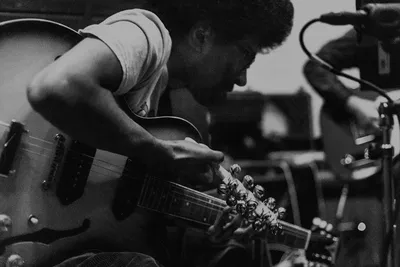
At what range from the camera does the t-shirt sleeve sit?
967 mm

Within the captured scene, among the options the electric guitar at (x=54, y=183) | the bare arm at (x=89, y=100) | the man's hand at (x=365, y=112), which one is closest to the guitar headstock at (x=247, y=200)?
the electric guitar at (x=54, y=183)

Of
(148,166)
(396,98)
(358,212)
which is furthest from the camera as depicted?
(358,212)

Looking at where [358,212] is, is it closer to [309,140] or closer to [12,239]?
[309,140]

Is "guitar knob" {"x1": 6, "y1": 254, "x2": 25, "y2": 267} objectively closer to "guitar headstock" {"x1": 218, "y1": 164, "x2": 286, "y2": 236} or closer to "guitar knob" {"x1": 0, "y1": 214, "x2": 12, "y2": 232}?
"guitar knob" {"x1": 0, "y1": 214, "x2": 12, "y2": 232}

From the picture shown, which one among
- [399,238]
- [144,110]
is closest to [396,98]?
[399,238]

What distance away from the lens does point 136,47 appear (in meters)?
0.99

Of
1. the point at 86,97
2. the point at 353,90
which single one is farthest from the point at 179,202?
the point at 353,90

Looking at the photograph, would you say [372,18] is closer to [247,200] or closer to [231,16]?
[231,16]

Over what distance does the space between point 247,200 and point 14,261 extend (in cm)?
49

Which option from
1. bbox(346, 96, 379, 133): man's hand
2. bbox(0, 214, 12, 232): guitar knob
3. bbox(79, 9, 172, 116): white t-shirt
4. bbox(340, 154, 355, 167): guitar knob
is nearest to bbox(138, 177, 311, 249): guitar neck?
bbox(79, 9, 172, 116): white t-shirt

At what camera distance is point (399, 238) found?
1614 millimetres

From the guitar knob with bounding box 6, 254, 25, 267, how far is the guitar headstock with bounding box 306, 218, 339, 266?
814 millimetres

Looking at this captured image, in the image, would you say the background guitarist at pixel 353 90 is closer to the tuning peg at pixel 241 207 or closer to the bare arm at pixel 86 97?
the tuning peg at pixel 241 207

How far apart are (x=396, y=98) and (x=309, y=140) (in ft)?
4.14
